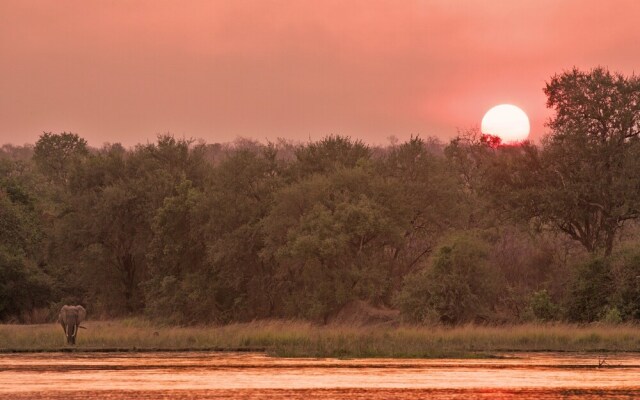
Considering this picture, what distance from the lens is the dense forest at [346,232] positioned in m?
63.1

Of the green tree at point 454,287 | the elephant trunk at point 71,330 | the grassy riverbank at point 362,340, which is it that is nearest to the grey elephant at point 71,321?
the elephant trunk at point 71,330

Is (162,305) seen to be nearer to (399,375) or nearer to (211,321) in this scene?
(211,321)

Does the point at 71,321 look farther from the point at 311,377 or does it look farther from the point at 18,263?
the point at 18,263

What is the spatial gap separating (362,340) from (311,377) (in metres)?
15.1

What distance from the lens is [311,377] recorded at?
121ft

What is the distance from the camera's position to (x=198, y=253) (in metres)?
79.4

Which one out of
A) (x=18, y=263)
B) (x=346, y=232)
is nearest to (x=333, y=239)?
(x=346, y=232)

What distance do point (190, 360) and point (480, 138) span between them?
77.8m

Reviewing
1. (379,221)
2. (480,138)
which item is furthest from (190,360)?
(480,138)

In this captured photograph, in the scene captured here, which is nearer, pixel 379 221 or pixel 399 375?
pixel 399 375

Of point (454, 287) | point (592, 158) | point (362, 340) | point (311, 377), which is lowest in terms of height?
point (311, 377)

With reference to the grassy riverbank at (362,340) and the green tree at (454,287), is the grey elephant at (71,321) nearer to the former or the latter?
the grassy riverbank at (362,340)

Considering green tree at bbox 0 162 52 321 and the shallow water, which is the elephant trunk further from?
green tree at bbox 0 162 52 321

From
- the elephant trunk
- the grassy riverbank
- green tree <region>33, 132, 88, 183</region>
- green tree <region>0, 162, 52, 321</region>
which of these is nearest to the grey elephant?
the elephant trunk
